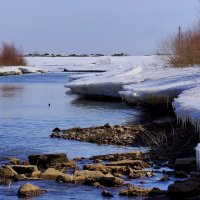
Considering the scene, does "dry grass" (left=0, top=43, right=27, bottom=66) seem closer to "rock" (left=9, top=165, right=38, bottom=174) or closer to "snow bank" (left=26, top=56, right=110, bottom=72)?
"snow bank" (left=26, top=56, right=110, bottom=72)

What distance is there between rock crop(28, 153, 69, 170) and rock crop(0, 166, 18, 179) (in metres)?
0.94

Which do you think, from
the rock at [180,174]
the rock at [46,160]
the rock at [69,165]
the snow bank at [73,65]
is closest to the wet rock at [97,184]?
the rock at [180,174]

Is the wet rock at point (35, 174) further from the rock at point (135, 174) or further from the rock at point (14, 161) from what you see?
the rock at point (135, 174)

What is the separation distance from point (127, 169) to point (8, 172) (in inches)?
80.2

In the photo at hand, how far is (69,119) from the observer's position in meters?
19.9

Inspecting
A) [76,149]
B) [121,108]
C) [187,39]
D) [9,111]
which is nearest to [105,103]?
[121,108]

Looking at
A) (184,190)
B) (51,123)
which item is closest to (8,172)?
(184,190)

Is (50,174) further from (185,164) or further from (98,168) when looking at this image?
(185,164)

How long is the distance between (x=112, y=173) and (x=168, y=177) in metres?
1.01

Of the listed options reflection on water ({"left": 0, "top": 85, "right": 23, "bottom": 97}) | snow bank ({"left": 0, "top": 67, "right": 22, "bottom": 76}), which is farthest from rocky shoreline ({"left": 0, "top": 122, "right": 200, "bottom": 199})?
snow bank ({"left": 0, "top": 67, "right": 22, "bottom": 76})

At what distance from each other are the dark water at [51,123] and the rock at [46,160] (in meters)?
0.91

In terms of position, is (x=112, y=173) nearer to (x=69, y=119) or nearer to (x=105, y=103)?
(x=69, y=119)

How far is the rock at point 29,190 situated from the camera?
29.7ft

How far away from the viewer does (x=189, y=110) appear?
13.3 m
